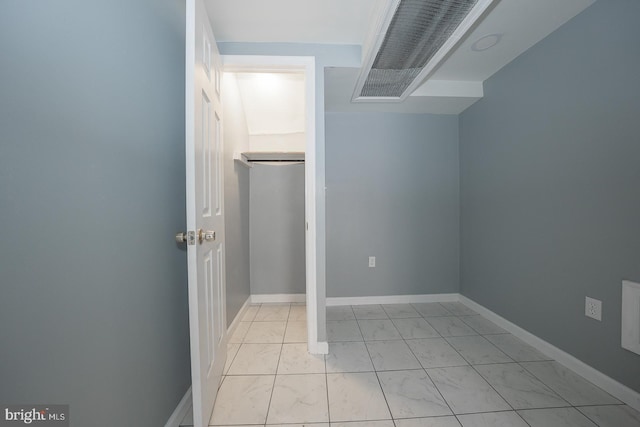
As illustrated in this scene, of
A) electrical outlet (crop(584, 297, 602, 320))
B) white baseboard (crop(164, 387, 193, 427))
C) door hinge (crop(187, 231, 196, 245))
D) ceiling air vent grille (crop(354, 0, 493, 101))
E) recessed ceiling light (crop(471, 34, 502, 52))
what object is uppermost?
recessed ceiling light (crop(471, 34, 502, 52))

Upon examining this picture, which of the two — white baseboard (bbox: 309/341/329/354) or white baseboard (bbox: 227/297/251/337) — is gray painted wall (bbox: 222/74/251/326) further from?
white baseboard (bbox: 309/341/329/354)

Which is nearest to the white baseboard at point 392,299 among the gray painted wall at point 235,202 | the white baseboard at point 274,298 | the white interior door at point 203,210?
the white baseboard at point 274,298

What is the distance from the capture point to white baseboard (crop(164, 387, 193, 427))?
117 centimetres

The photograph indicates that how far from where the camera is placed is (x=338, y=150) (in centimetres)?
272

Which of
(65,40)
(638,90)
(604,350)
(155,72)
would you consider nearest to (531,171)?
(638,90)

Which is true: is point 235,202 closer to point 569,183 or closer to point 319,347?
point 319,347

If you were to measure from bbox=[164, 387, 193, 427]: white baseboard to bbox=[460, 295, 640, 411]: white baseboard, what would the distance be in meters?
2.37

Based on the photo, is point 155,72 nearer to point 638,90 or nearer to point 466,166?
point 638,90

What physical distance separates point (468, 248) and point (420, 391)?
5.64 ft

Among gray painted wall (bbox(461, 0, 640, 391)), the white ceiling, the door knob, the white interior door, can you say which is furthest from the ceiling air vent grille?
the door knob

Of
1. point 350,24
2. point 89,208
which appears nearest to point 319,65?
point 350,24

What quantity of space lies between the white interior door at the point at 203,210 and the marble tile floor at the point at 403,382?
31 cm

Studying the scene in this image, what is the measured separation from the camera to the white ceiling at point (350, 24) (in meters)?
1.46

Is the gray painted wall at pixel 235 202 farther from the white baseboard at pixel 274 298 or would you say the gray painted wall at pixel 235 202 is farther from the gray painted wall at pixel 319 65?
the gray painted wall at pixel 319 65
